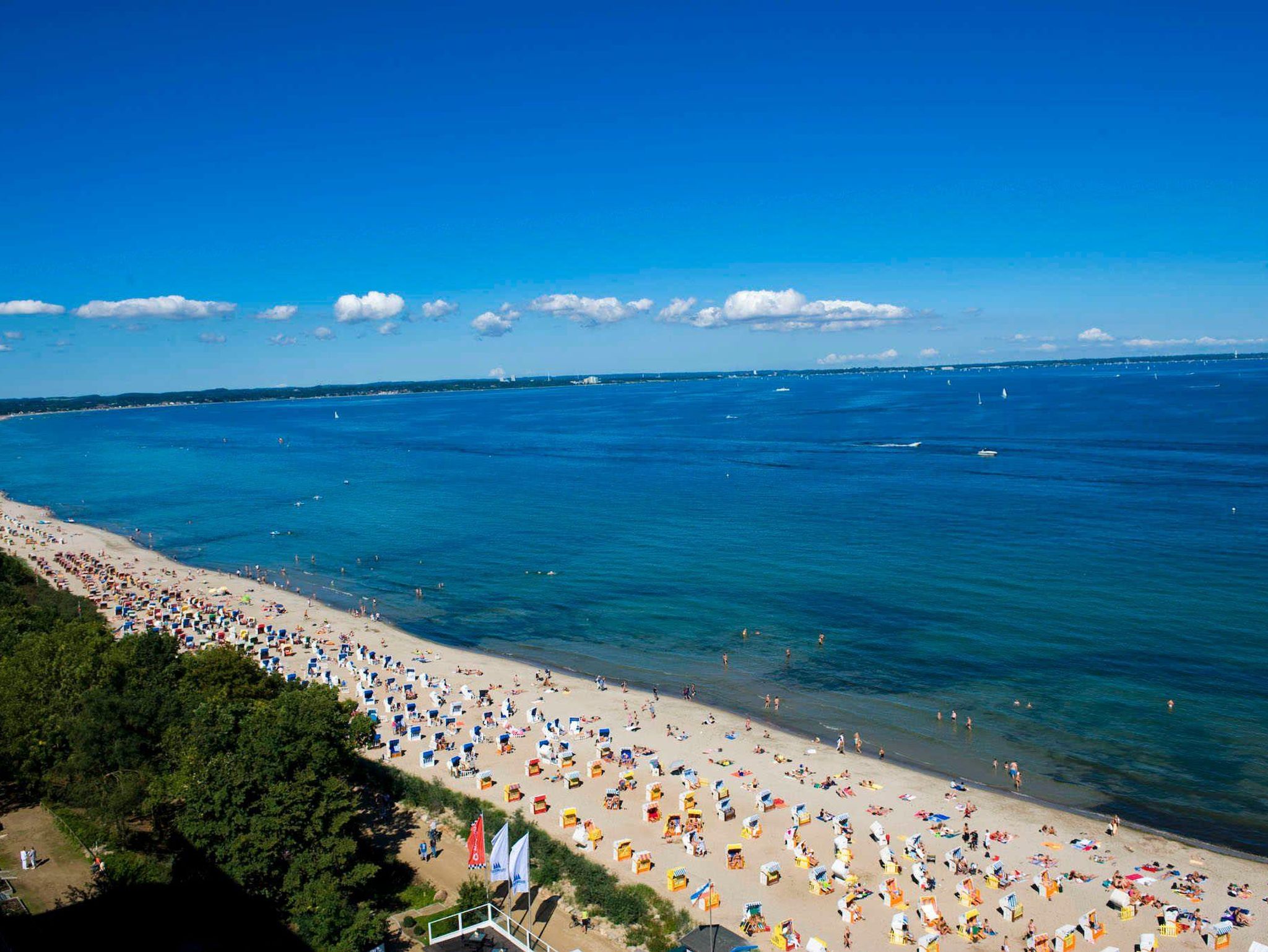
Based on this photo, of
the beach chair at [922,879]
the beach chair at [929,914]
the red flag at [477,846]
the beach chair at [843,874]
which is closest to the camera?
the red flag at [477,846]

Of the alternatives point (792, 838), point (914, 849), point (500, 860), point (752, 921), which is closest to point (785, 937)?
point (752, 921)

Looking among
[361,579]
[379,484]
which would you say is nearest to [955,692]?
[361,579]

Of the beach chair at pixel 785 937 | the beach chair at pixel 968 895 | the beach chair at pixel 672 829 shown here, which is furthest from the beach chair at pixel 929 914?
the beach chair at pixel 672 829

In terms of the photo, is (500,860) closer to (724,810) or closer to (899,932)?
(724,810)

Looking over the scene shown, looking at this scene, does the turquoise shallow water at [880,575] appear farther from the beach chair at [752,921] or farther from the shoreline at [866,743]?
the beach chair at [752,921]

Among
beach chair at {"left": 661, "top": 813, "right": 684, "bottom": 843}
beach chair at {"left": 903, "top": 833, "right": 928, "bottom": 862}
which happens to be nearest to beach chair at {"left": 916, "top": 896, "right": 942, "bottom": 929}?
beach chair at {"left": 903, "top": 833, "right": 928, "bottom": 862}

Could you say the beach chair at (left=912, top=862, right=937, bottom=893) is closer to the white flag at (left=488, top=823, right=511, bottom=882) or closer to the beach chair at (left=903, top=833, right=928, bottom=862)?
the beach chair at (left=903, top=833, right=928, bottom=862)

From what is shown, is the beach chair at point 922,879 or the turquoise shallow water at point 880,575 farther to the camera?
the turquoise shallow water at point 880,575
